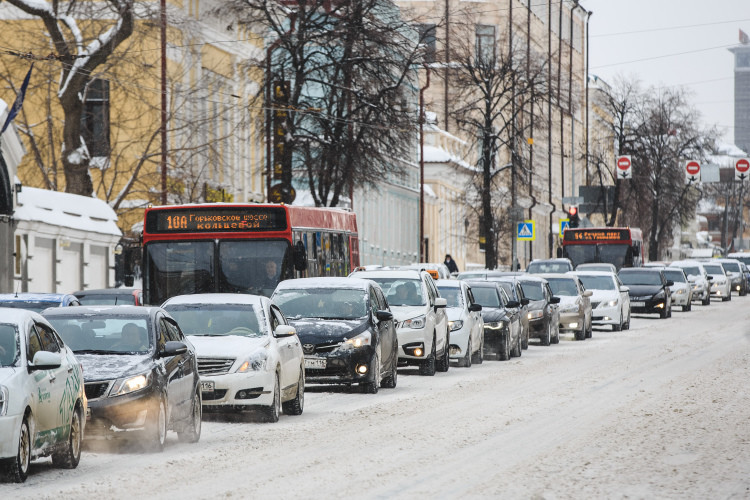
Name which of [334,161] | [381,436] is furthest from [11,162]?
[381,436]

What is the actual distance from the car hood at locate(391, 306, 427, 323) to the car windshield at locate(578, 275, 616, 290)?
771 inches

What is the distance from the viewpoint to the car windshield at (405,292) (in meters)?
26.6

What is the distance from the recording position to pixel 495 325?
3173 centimetres

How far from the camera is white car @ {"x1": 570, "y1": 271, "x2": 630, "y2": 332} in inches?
1766

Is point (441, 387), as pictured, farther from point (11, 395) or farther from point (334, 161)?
point (334, 161)

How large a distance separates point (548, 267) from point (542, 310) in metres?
17.9

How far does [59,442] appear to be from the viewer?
42.5ft

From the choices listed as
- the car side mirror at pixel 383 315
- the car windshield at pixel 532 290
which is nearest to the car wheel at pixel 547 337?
the car windshield at pixel 532 290

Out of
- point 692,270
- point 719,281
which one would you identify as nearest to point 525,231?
point 692,270

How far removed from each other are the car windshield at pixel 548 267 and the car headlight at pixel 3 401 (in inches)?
1715

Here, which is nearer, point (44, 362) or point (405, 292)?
point (44, 362)

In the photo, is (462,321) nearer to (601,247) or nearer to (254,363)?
(254,363)

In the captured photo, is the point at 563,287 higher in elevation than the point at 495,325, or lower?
higher

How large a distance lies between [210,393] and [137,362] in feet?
9.59
